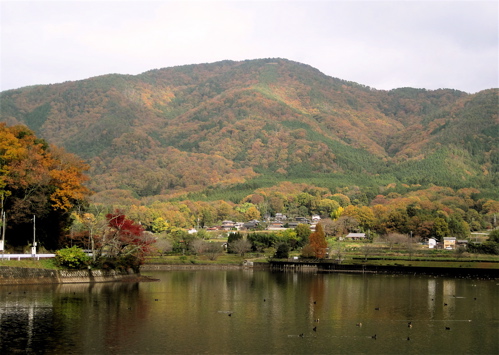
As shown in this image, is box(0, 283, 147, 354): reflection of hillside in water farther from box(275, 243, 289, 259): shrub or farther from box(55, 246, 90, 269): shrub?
box(275, 243, 289, 259): shrub

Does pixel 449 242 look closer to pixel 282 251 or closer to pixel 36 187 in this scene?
pixel 282 251

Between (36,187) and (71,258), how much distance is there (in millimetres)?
7260

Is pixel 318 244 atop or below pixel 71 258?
below

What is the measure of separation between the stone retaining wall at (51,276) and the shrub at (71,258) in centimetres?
63

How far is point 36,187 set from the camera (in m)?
57.8

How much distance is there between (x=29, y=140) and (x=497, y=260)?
6165cm

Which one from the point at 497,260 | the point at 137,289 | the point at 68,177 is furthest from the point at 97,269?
the point at 497,260

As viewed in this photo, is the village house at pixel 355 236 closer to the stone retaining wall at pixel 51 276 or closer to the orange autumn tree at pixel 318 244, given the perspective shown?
the orange autumn tree at pixel 318 244

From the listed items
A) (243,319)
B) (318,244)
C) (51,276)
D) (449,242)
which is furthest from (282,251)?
(243,319)

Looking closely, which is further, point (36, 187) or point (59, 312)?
point (36, 187)

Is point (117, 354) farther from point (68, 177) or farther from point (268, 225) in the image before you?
point (268, 225)

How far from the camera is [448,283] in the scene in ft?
230

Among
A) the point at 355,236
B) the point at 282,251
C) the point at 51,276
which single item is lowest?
the point at 282,251

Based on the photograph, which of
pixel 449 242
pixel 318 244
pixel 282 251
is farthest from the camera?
pixel 449 242
